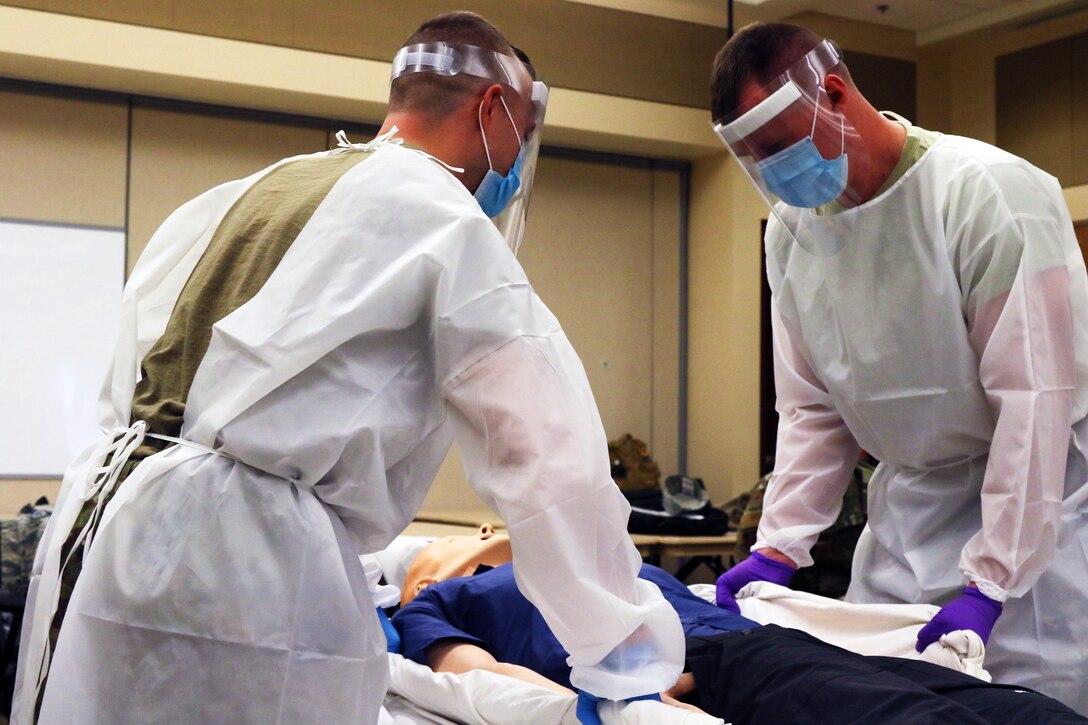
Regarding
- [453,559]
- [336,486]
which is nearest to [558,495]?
[336,486]

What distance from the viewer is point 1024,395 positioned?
1.56m

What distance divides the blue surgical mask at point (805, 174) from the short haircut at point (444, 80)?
0.52 metres

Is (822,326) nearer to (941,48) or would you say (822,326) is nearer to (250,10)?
(250,10)

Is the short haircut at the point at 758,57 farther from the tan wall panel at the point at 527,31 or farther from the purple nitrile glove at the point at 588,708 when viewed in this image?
the tan wall panel at the point at 527,31

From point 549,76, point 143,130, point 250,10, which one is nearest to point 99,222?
point 143,130

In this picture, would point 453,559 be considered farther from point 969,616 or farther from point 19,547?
point 19,547

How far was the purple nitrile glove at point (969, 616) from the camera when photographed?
1.54m

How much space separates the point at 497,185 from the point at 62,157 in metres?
3.76

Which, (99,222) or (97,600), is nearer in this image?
(97,600)

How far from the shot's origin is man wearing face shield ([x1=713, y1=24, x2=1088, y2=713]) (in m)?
1.57

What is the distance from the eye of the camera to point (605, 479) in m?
1.16

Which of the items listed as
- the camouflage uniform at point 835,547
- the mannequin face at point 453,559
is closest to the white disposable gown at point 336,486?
the mannequin face at point 453,559

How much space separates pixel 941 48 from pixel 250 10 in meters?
3.46

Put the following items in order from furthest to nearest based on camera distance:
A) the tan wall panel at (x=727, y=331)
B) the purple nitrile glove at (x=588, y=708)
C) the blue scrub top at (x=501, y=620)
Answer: the tan wall panel at (x=727, y=331), the blue scrub top at (x=501, y=620), the purple nitrile glove at (x=588, y=708)
